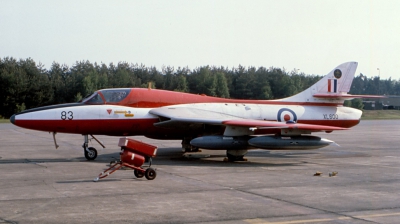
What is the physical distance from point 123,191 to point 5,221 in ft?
9.92

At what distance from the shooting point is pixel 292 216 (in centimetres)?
803

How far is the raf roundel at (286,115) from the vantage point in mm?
18188

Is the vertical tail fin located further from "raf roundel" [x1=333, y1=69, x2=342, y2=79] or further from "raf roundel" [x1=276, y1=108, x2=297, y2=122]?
"raf roundel" [x1=276, y1=108, x2=297, y2=122]

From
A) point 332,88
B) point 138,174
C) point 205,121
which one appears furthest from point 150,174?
point 332,88

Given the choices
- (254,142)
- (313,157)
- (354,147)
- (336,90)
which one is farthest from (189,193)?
(354,147)

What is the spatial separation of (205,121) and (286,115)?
3840 mm

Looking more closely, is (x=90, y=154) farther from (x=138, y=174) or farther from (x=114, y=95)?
(x=138, y=174)

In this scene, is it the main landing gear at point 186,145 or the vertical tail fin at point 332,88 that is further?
the vertical tail fin at point 332,88

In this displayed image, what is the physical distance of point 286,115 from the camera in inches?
719

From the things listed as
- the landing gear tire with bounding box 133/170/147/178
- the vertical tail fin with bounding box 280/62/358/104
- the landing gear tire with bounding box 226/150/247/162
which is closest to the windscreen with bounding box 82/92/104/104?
the landing gear tire with bounding box 226/150/247/162

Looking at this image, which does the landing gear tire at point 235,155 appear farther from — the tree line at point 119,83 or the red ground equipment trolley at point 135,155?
the tree line at point 119,83

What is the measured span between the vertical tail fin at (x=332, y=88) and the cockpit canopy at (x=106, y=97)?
628 centimetres

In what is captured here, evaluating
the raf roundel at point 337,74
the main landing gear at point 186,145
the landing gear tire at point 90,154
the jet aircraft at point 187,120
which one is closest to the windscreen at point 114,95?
the jet aircraft at point 187,120

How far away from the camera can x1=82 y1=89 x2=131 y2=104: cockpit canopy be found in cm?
1650
